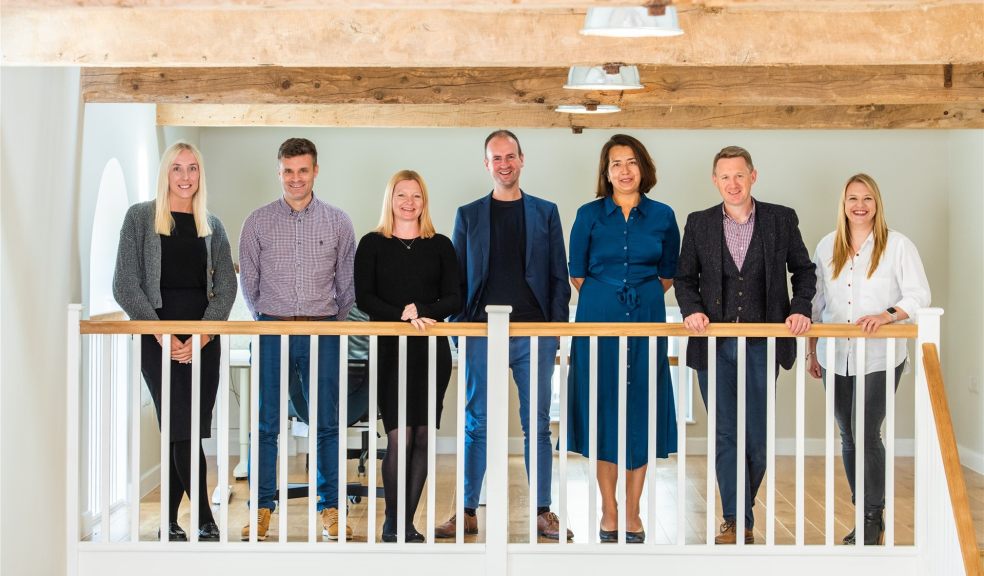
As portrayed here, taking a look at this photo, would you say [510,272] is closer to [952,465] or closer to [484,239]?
[484,239]

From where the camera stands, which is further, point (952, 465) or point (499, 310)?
point (499, 310)

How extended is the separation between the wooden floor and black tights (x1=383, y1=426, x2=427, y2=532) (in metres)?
0.34

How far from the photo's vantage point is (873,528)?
4.38m

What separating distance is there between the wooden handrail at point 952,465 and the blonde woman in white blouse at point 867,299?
292 mm

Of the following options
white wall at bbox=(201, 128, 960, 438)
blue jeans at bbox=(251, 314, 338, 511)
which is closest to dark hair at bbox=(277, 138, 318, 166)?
blue jeans at bbox=(251, 314, 338, 511)

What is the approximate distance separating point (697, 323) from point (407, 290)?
3.49ft

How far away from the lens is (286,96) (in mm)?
5180

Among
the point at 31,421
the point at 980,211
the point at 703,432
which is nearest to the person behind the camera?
the point at 31,421

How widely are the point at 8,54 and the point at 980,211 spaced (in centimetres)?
535

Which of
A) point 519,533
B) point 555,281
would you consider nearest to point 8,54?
point 555,281

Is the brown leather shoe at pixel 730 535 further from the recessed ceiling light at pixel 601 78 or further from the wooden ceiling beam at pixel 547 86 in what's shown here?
the wooden ceiling beam at pixel 547 86

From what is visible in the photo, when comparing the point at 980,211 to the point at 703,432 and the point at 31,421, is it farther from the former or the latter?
the point at 31,421

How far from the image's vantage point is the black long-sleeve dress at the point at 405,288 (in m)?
4.32

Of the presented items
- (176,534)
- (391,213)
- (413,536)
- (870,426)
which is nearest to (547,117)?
(391,213)
